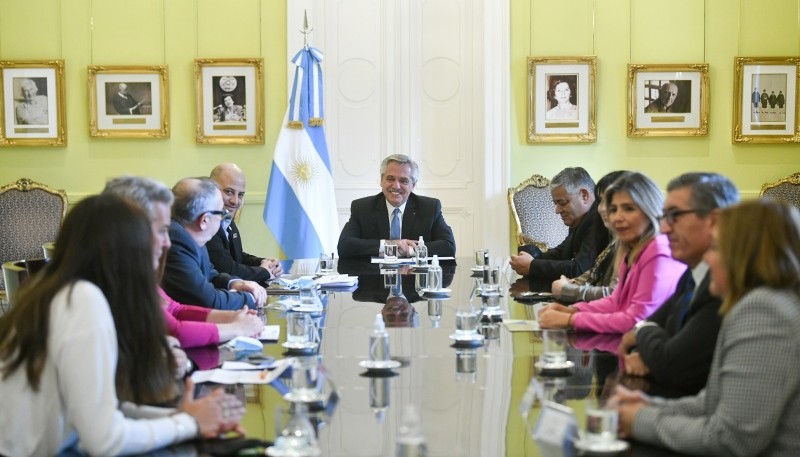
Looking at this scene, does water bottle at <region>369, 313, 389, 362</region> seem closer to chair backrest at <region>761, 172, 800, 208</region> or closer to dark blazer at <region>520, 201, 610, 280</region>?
dark blazer at <region>520, 201, 610, 280</region>

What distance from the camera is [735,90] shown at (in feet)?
30.3

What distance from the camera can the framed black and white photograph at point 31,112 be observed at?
920cm

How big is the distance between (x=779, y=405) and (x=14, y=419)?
1.65m

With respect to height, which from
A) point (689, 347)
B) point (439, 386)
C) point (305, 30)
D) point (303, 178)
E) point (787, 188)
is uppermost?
point (305, 30)

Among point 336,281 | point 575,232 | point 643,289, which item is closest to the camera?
point 643,289

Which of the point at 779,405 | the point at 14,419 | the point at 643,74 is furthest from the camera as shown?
the point at 643,74

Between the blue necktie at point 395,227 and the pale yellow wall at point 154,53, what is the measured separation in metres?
2.25

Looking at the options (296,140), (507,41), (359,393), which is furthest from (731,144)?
(359,393)

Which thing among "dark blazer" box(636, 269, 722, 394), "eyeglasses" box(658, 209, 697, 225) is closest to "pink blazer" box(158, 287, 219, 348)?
"dark blazer" box(636, 269, 722, 394)

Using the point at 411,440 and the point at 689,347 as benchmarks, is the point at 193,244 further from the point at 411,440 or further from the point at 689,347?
the point at 411,440

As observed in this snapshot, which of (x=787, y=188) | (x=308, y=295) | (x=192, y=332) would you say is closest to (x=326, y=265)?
(x=308, y=295)

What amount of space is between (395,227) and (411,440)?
5.32 m

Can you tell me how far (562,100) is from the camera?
9.25m

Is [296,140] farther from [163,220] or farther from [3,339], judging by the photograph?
[3,339]
